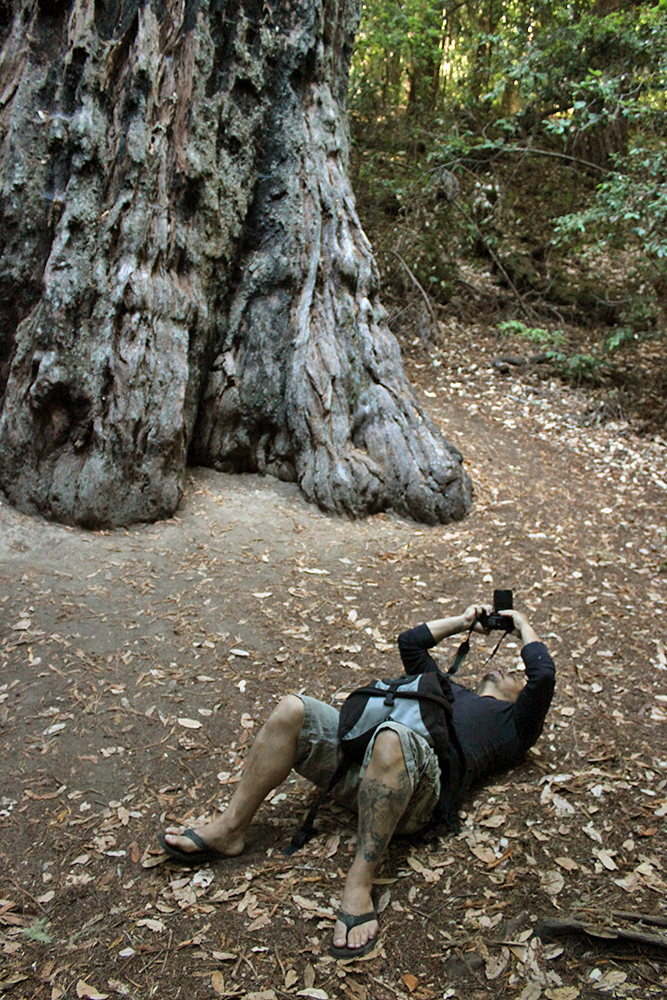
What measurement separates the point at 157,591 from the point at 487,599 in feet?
7.50

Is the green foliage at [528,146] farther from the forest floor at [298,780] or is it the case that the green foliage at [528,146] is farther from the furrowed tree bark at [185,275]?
the forest floor at [298,780]

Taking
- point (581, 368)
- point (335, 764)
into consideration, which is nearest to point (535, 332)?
point (581, 368)

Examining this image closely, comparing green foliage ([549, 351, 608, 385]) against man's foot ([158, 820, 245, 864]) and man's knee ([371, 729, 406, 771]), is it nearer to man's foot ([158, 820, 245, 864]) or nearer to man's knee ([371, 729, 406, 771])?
man's knee ([371, 729, 406, 771])

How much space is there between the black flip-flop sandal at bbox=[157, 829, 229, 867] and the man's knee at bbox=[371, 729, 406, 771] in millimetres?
775

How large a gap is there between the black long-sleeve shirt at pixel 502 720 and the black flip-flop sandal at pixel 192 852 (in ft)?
3.52

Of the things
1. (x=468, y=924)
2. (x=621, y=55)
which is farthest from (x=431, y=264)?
(x=468, y=924)

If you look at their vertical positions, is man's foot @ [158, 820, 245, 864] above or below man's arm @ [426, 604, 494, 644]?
below

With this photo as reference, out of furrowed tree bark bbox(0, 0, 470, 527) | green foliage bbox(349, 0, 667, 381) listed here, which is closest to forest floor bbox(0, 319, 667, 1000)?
furrowed tree bark bbox(0, 0, 470, 527)

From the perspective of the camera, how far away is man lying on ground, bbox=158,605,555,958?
268 cm

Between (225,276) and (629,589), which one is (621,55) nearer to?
(225,276)

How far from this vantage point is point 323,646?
4512mm

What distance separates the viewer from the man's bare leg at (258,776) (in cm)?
288

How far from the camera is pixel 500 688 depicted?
3541 mm

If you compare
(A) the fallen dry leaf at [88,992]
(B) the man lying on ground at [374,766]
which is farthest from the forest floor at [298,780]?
(B) the man lying on ground at [374,766]
